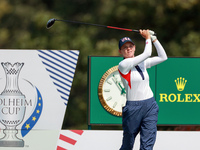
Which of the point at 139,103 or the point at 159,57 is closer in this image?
the point at 139,103

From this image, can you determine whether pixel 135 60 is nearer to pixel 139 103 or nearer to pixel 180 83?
pixel 139 103

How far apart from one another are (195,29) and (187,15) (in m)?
0.41

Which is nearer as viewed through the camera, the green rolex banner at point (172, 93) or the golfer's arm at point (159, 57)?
the golfer's arm at point (159, 57)

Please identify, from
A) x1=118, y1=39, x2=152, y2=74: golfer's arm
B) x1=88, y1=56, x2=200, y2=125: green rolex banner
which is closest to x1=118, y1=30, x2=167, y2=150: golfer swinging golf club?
x1=118, y1=39, x2=152, y2=74: golfer's arm

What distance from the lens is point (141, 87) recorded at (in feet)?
A: 19.5

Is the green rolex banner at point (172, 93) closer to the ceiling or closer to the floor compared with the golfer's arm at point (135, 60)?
closer to the floor

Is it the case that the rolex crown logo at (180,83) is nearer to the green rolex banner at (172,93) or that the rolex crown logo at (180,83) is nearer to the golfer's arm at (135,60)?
the green rolex banner at (172,93)

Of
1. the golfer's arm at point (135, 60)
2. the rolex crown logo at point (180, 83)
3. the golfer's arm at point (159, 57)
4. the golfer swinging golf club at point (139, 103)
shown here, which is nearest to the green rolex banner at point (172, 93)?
the rolex crown logo at point (180, 83)

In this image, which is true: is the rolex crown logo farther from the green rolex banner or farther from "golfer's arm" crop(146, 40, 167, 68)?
"golfer's arm" crop(146, 40, 167, 68)

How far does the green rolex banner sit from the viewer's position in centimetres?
778

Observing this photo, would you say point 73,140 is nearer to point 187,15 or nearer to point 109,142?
point 109,142

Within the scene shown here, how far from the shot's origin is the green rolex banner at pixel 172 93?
778cm

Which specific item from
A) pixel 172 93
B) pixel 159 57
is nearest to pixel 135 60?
pixel 159 57

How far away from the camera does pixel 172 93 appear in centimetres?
781
